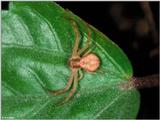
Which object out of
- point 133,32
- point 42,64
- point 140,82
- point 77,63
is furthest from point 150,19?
point 42,64

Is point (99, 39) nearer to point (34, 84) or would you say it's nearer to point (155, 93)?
point (34, 84)

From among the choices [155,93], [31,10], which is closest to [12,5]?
[31,10]

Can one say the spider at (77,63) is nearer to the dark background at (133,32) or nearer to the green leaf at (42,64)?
the green leaf at (42,64)

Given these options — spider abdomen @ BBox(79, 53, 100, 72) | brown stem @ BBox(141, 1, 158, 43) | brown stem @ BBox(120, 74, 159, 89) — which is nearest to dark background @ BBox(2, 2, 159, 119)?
brown stem @ BBox(141, 1, 158, 43)

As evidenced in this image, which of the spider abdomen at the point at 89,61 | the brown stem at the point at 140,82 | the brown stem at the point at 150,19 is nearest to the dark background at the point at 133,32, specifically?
the brown stem at the point at 150,19

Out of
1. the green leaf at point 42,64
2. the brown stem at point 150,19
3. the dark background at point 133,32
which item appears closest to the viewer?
the green leaf at point 42,64

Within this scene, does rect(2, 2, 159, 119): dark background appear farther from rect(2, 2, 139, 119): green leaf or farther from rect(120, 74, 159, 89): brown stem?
rect(2, 2, 139, 119): green leaf

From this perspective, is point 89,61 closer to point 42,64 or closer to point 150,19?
point 42,64
